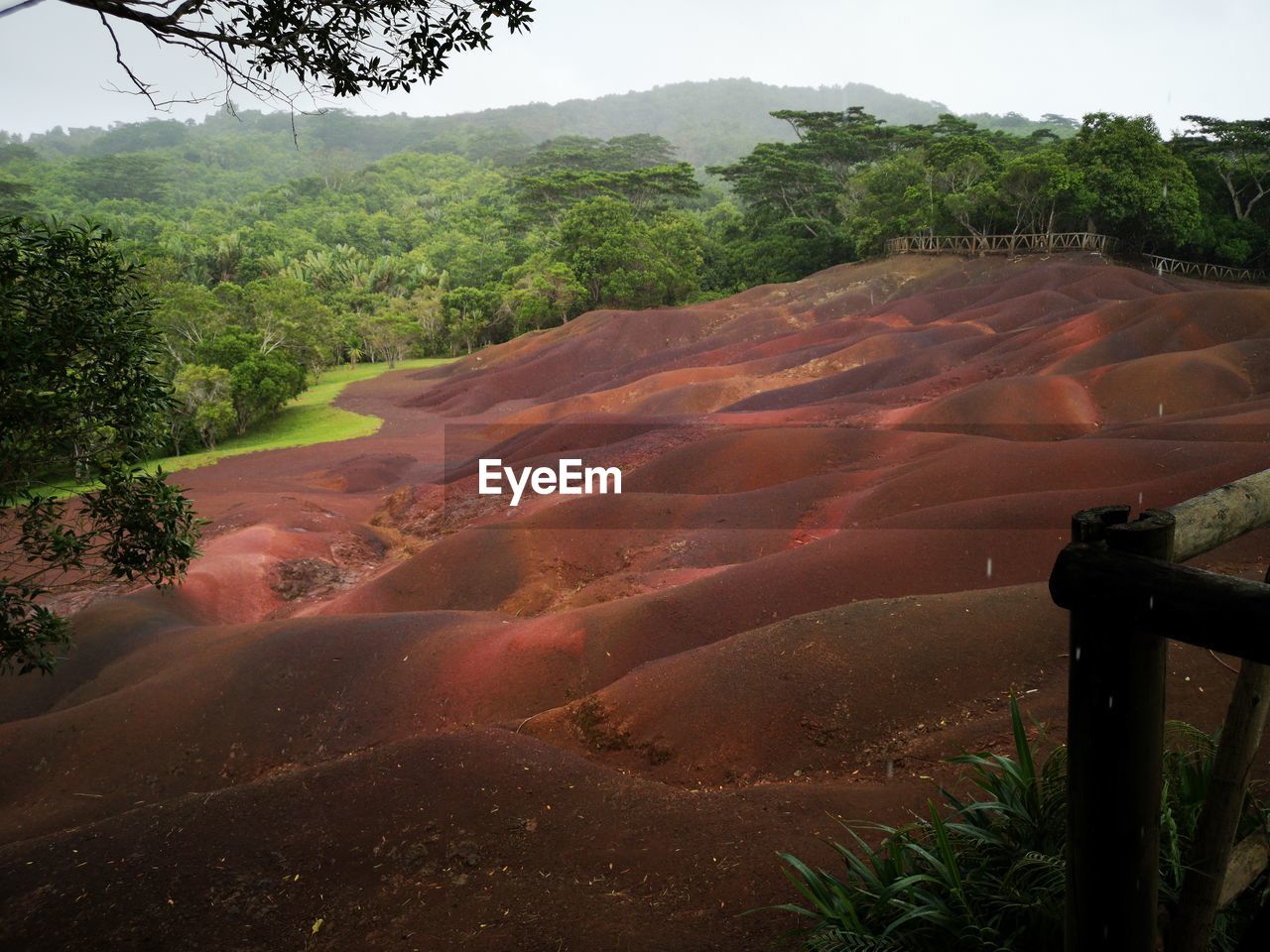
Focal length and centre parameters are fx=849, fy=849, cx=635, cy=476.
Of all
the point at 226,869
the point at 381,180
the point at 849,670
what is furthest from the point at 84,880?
the point at 381,180

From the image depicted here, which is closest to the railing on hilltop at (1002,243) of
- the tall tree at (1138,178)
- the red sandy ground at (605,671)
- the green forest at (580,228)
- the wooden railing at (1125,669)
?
the green forest at (580,228)

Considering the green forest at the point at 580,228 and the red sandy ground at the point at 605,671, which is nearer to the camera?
the red sandy ground at the point at 605,671

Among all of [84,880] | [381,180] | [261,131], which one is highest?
[261,131]

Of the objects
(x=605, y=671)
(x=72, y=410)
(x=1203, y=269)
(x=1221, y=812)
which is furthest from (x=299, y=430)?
(x=1203, y=269)

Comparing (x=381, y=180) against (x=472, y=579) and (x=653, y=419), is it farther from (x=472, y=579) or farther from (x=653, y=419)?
(x=472, y=579)

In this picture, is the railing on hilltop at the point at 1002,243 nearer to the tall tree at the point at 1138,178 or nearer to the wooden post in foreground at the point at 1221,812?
the tall tree at the point at 1138,178

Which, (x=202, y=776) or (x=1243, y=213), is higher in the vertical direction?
(x=1243, y=213)

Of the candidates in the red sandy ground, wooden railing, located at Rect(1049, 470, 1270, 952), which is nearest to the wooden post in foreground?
wooden railing, located at Rect(1049, 470, 1270, 952)

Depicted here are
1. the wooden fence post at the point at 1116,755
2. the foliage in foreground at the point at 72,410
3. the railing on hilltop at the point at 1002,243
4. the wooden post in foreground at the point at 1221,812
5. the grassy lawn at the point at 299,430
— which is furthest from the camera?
the railing on hilltop at the point at 1002,243
